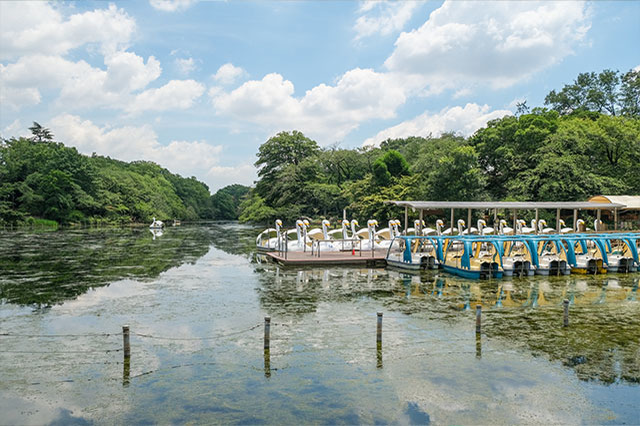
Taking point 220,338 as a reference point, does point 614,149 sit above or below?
above

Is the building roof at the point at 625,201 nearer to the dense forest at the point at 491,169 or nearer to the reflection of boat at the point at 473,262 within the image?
the dense forest at the point at 491,169

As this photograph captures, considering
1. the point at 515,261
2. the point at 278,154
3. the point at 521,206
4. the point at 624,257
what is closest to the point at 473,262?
the point at 515,261

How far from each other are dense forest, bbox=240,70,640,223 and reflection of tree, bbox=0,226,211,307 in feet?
48.9

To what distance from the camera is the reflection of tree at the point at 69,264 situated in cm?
1633

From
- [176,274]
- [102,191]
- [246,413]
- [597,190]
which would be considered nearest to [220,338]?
[246,413]

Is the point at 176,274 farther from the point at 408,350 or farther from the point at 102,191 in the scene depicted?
the point at 102,191

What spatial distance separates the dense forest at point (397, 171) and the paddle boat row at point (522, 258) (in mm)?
12267

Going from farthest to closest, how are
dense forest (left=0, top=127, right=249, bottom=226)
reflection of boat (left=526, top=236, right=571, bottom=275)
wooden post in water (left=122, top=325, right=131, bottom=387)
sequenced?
dense forest (left=0, top=127, right=249, bottom=226) < reflection of boat (left=526, top=236, right=571, bottom=275) < wooden post in water (left=122, top=325, right=131, bottom=387)

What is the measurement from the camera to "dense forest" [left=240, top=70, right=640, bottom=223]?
33.3 m

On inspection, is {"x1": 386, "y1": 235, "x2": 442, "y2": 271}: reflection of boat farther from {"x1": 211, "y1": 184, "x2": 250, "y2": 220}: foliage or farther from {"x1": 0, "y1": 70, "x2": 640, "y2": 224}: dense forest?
{"x1": 211, "y1": 184, "x2": 250, "y2": 220}: foliage

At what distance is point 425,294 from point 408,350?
6070 mm

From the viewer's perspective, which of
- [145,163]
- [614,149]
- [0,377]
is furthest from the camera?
[145,163]

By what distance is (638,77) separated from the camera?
5444cm

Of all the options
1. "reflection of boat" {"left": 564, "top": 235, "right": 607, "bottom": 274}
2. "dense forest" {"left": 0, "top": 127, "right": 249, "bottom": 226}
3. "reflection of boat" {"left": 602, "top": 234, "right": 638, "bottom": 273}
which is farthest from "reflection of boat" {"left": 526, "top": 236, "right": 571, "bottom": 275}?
"dense forest" {"left": 0, "top": 127, "right": 249, "bottom": 226}
